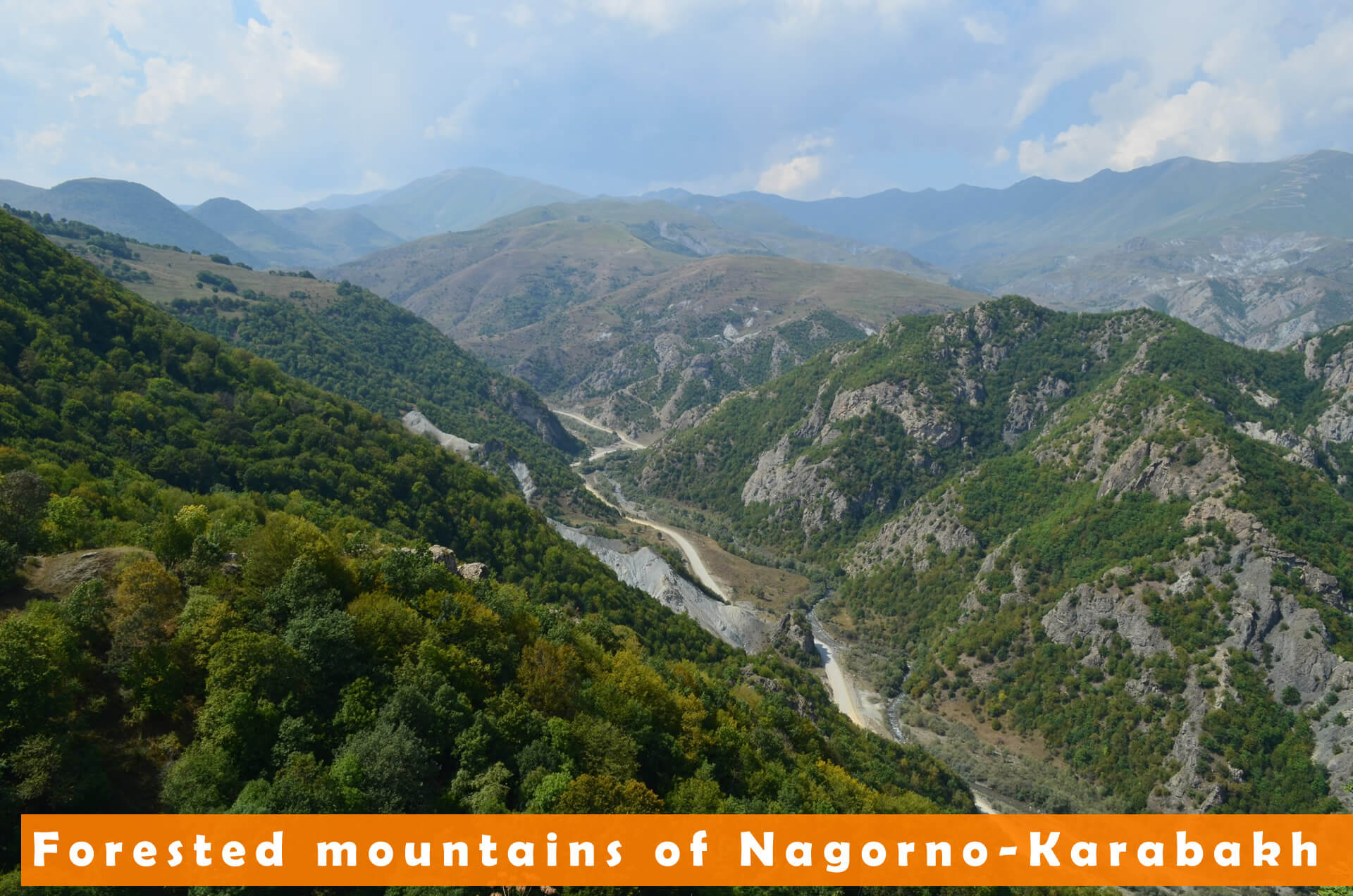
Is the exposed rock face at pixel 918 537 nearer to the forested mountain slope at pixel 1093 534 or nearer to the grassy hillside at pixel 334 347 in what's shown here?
the forested mountain slope at pixel 1093 534

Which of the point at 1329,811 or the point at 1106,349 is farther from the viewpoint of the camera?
the point at 1106,349

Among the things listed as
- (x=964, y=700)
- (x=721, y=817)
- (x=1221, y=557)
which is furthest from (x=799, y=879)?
(x=1221, y=557)

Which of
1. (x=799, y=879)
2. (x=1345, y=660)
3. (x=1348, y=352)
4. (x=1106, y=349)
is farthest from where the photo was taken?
(x=1106, y=349)

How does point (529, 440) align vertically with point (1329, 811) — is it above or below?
above

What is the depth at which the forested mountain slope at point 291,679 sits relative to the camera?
20.2 metres

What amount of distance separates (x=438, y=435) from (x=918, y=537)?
10187cm

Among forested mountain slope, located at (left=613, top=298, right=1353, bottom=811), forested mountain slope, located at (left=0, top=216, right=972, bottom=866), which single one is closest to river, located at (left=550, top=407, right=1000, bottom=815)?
forested mountain slope, located at (left=613, top=298, right=1353, bottom=811)

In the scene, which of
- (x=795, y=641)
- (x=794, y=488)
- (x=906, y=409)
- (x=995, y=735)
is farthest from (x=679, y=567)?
(x=906, y=409)

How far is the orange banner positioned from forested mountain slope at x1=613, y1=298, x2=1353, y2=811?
4370 cm

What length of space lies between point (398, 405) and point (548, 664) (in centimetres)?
13006

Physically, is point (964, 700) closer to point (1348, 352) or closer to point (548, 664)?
point (548, 664)

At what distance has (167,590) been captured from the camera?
991 inches

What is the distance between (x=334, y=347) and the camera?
16012 centimetres

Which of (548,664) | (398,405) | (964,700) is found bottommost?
(964,700)
